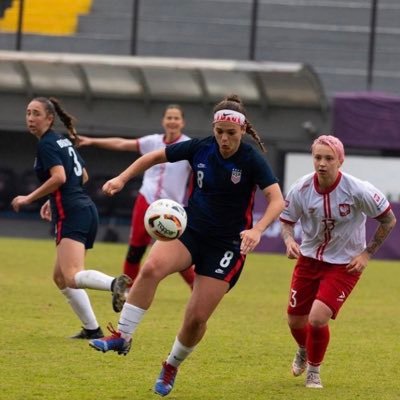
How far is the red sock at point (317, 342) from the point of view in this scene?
8641 mm

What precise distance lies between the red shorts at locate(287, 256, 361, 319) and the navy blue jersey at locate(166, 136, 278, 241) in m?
0.84

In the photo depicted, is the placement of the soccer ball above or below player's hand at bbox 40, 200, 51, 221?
above

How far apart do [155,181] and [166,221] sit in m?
6.65

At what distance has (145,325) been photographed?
39.7ft

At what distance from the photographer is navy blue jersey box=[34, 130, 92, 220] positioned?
10469 mm

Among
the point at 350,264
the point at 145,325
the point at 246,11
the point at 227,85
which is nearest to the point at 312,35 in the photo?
the point at 246,11

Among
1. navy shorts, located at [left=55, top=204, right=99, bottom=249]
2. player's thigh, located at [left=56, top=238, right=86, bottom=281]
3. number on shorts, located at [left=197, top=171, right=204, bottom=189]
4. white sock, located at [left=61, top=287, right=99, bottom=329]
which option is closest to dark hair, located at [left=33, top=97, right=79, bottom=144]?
navy shorts, located at [left=55, top=204, right=99, bottom=249]

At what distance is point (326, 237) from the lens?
8773mm

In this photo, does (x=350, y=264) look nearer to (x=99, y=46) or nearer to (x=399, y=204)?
(x=399, y=204)

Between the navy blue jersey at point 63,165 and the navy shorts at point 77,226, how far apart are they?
5 cm

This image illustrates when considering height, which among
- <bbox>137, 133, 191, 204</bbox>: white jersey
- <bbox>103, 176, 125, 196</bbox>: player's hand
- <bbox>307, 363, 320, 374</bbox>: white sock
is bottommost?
<bbox>307, 363, 320, 374</bbox>: white sock

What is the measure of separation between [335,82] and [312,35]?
199 cm

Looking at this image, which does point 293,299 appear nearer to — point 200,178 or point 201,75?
point 200,178

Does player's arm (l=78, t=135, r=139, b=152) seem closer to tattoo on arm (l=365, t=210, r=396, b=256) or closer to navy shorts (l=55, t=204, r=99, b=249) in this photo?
navy shorts (l=55, t=204, r=99, b=249)
